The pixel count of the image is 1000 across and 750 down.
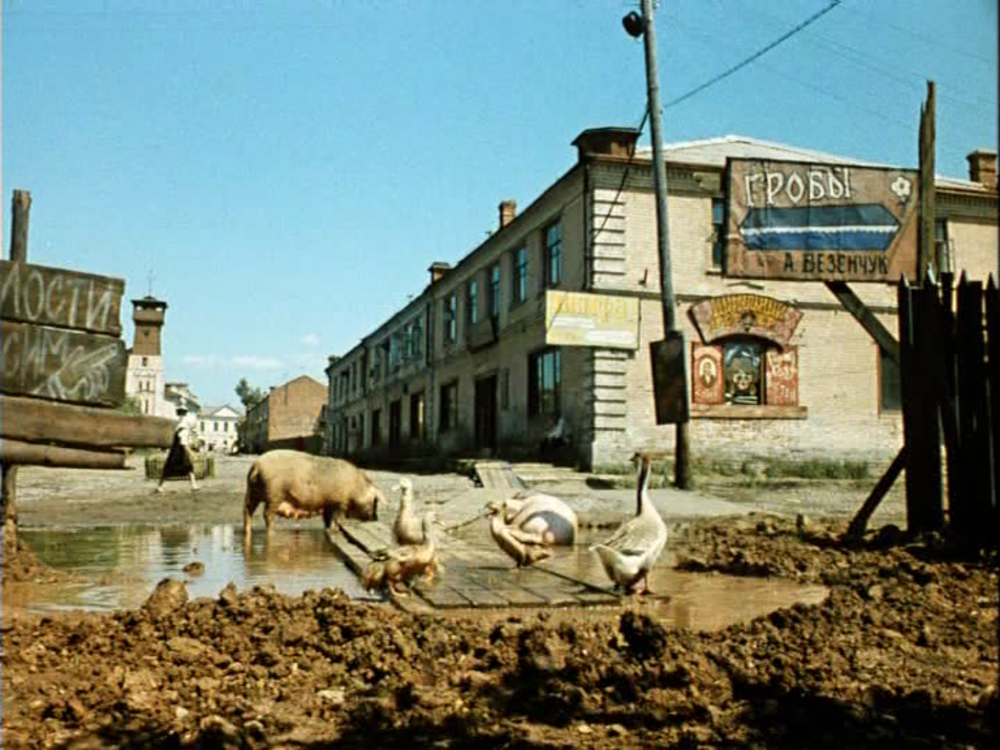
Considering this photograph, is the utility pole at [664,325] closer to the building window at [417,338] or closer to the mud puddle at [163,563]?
the mud puddle at [163,563]

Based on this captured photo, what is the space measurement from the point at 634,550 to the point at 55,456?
423cm

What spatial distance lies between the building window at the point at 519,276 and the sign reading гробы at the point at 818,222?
14659 millimetres

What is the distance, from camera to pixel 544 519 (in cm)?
1134

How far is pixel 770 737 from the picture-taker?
142 inches

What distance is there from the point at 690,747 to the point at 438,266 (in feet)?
123

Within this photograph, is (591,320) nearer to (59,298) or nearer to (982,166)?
(982,166)

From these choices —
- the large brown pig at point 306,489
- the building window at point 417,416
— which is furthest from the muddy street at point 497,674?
the building window at point 417,416

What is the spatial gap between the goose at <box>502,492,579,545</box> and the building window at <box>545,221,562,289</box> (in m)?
13.1

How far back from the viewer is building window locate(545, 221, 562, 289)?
949 inches

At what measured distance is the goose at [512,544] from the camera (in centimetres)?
844

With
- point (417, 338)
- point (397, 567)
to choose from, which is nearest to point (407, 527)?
point (397, 567)

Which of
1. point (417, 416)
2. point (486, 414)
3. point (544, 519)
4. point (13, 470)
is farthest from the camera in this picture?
point (417, 416)

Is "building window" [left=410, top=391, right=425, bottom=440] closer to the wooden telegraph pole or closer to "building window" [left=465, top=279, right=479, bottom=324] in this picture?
"building window" [left=465, top=279, right=479, bottom=324]

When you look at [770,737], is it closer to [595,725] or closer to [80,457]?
[595,725]
